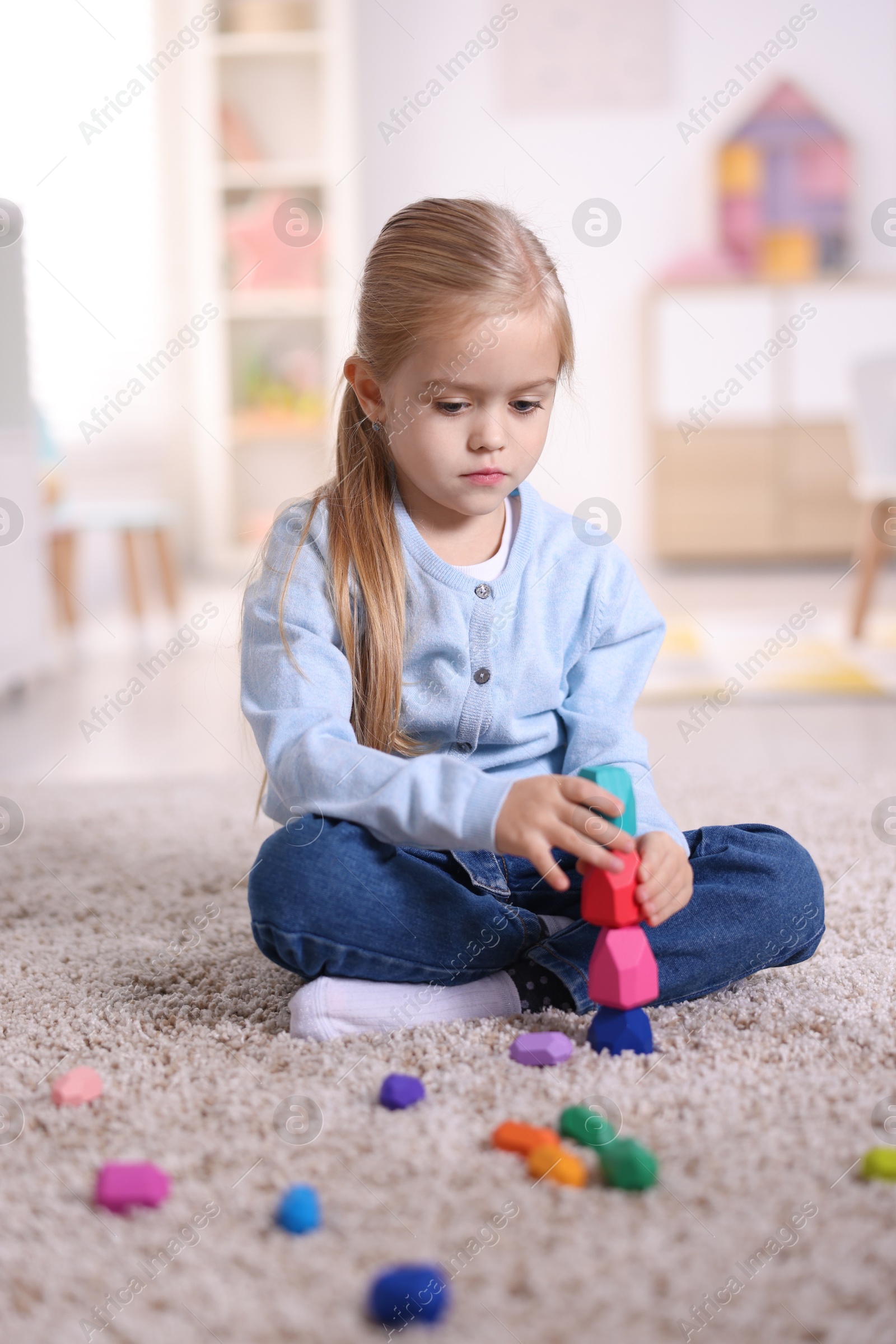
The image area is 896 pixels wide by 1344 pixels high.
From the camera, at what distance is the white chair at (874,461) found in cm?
237

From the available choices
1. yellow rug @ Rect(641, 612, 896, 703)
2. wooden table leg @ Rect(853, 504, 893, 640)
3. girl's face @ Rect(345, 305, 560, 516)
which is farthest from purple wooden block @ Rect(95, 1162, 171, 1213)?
wooden table leg @ Rect(853, 504, 893, 640)

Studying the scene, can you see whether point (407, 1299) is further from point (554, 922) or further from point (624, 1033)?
point (554, 922)

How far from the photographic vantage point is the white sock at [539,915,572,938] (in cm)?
89

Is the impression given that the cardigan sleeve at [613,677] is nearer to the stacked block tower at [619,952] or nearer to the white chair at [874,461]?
the stacked block tower at [619,952]

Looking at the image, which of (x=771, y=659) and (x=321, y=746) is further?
(x=771, y=659)

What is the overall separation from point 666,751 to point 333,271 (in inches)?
88.9

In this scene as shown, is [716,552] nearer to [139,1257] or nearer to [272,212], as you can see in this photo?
[272,212]

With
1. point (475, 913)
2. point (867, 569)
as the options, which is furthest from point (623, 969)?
point (867, 569)

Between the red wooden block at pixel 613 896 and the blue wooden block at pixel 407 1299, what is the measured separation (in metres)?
0.26

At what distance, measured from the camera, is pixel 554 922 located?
0.90 metres

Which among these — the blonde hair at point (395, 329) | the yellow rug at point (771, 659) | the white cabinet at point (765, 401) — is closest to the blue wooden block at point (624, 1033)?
the blonde hair at point (395, 329)

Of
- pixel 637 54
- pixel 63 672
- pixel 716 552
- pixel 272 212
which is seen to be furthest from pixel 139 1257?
pixel 637 54

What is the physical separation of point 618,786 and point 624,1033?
15cm

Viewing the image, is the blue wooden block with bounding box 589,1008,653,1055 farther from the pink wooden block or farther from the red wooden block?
the pink wooden block
